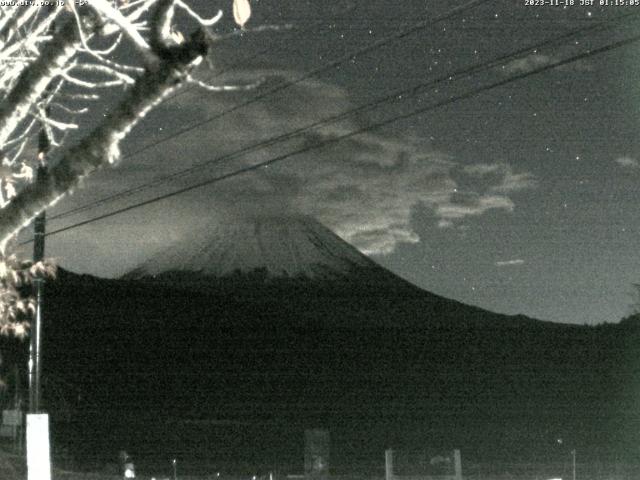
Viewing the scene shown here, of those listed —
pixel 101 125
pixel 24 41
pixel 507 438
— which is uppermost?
pixel 24 41

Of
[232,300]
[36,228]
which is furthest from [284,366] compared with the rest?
[36,228]

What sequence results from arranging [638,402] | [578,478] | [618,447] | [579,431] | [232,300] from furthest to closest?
[232,300], [638,402], [579,431], [618,447], [578,478]

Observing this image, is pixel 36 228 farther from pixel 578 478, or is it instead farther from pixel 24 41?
pixel 578 478

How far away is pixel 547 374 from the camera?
121 meters

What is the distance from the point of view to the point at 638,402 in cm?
9138

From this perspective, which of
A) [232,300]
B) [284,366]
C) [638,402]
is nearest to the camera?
[638,402]

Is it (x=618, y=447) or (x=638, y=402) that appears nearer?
(x=618, y=447)

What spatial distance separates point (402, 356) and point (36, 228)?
122 m

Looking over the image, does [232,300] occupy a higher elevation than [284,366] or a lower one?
higher

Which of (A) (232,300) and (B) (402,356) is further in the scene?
(A) (232,300)

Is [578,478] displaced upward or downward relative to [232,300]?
downward

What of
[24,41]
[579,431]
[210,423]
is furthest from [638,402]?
[24,41]

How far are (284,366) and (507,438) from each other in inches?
2028

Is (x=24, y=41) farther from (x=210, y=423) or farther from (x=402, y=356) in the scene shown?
(x=402, y=356)
